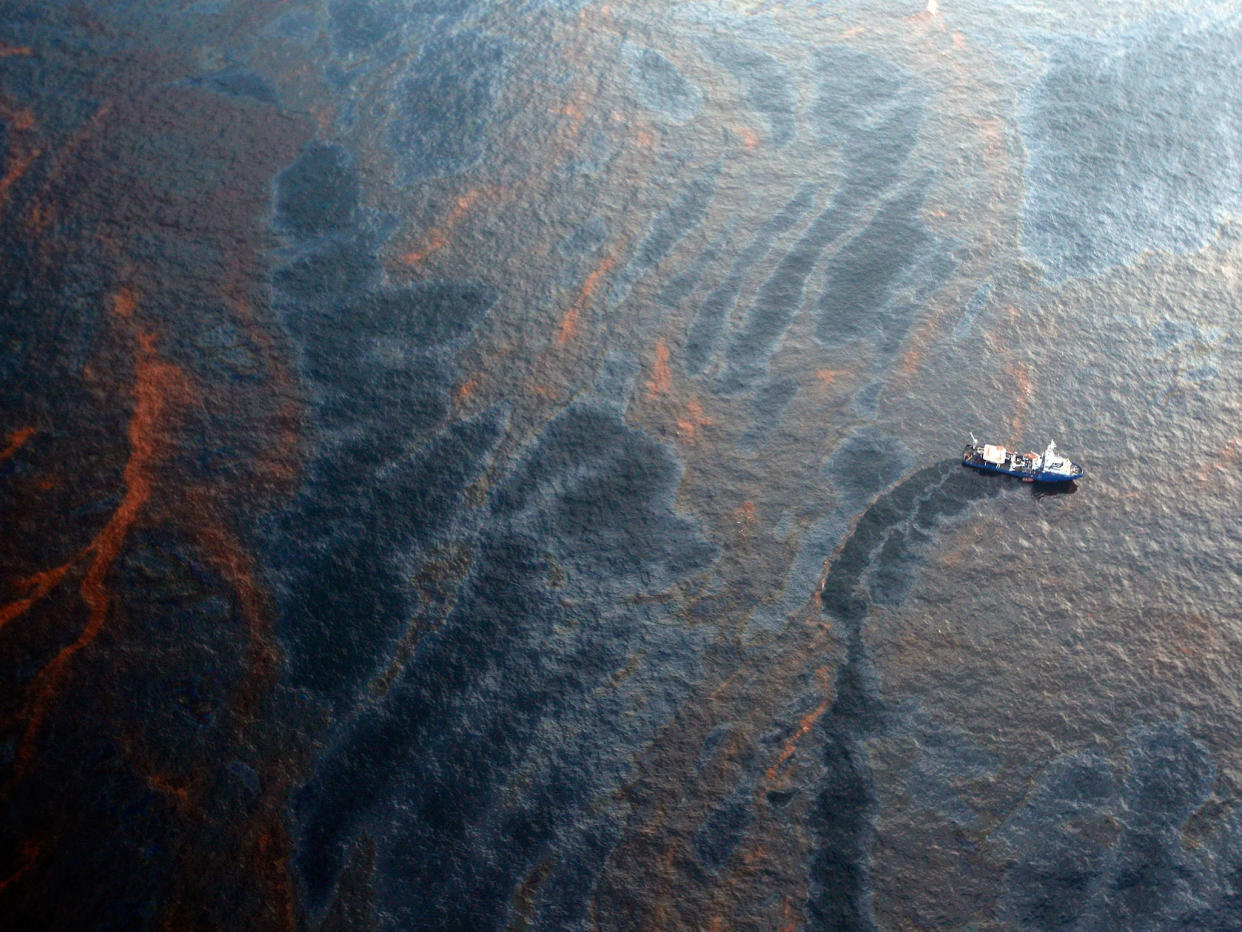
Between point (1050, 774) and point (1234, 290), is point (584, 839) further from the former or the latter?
point (1234, 290)

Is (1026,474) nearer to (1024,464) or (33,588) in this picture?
(1024,464)

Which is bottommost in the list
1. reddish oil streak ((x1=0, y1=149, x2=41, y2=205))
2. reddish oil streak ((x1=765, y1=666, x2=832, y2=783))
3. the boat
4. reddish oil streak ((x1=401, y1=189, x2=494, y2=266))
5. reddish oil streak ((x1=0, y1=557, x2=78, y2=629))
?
reddish oil streak ((x1=0, y1=557, x2=78, y2=629))

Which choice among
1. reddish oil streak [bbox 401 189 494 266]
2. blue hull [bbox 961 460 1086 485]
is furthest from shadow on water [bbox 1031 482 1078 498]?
reddish oil streak [bbox 401 189 494 266]

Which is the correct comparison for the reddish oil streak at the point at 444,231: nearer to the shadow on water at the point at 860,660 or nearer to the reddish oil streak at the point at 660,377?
the reddish oil streak at the point at 660,377

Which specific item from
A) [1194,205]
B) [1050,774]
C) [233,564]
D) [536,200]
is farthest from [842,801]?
[1194,205]

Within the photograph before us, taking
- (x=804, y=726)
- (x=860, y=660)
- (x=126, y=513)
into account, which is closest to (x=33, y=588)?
(x=126, y=513)

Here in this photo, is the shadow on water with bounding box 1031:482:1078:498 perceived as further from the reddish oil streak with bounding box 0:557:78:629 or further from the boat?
the reddish oil streak with bounding box 0:557:78:629
